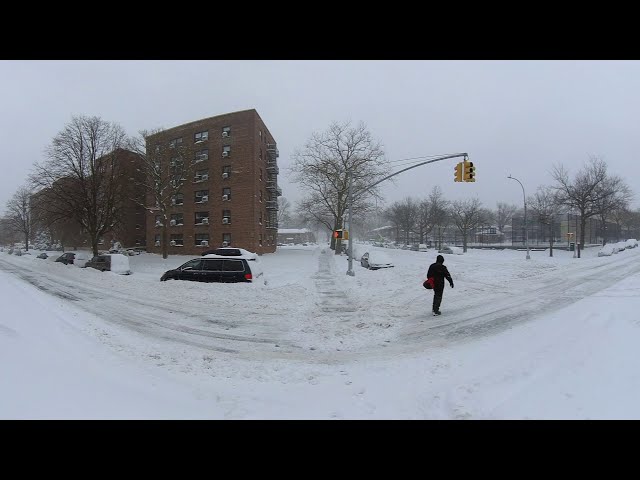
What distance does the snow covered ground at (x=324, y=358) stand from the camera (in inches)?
146

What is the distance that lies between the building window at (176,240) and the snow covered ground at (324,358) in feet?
101

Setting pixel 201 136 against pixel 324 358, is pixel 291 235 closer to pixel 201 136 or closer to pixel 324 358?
pixel 201 136

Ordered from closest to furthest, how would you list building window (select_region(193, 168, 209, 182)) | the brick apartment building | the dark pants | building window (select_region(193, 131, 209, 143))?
the dark pants < the brick apartment building < building window (select_region(193, 168, 209, 182)) < building window (select_region(193, 131, 209, 143))

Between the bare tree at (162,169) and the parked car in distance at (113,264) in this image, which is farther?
the bare tree at (162,169)

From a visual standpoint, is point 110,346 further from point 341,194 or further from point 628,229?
point 628,229

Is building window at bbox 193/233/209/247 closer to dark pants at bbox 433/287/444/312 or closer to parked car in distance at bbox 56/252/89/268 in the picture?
parked car in distance at bbox 56/252/89/268

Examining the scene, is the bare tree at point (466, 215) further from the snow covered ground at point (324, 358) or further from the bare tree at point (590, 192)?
the snow covered ground at point (324, 358)

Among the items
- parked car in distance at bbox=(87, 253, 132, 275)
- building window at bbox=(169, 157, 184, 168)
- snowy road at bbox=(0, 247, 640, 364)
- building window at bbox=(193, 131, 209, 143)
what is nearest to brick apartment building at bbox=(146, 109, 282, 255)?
building window at bbox=(193, 131, 209, 143)

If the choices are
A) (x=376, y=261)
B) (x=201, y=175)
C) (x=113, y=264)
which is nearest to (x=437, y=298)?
(x=376, y=261)

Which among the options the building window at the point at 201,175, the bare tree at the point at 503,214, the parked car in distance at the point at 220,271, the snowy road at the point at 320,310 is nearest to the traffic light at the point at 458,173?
the snowy road at the point at 320,310

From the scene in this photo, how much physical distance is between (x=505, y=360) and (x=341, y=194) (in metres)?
32.7

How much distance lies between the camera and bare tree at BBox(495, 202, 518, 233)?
8322cm

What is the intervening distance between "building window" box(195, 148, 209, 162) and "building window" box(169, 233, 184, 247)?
1022 centimetres

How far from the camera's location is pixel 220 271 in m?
13.9
